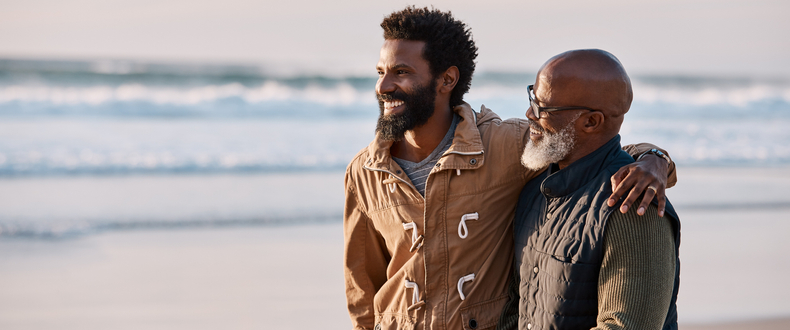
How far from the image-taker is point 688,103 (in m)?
19.0

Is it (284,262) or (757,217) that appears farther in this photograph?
(757,217)

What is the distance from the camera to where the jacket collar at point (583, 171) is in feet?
7.75

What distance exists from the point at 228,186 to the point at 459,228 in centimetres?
741

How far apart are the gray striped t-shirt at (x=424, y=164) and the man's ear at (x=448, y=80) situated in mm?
164

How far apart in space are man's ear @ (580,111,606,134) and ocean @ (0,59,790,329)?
11.2 feet

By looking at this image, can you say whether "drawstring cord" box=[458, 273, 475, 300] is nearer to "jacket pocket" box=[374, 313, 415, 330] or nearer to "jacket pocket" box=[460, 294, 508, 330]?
"jacket pocket" box=[460, 294, 508, 330]

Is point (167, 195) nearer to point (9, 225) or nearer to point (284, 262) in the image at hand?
point (9, 225)

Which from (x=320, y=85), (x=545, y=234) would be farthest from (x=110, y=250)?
(x=320, y=85)

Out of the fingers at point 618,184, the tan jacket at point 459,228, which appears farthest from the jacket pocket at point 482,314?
the fingers at point 618,184

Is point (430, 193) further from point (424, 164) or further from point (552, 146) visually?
Answer: point (552, 146)

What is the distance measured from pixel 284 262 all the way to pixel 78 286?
6.11 ft

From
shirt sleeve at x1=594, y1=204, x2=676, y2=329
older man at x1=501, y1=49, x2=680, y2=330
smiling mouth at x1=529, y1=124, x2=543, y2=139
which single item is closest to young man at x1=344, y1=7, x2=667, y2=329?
older man at x1=501, y1=49, x2=680, y2=330

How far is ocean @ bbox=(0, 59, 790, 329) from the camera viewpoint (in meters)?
5.69

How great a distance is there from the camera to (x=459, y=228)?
2.87 meters
